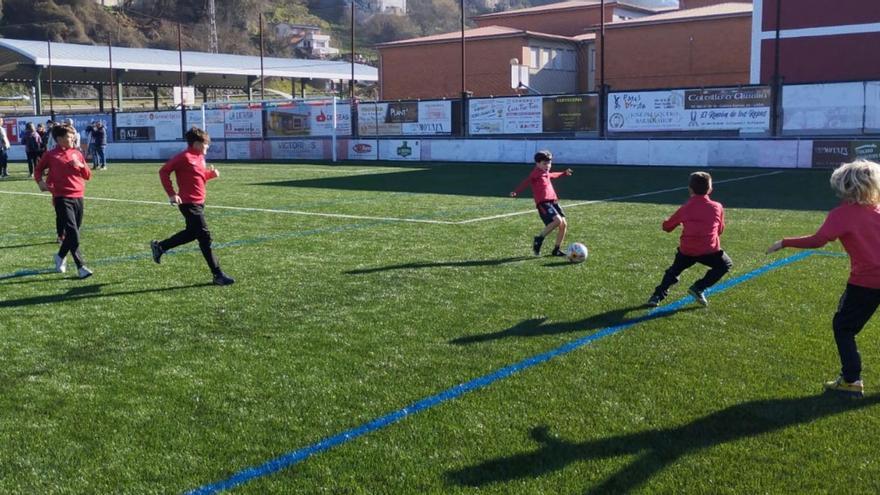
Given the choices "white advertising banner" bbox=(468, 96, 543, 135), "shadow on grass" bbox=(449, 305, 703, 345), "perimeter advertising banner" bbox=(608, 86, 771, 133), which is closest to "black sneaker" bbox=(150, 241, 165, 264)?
"shadow on grass" bbox=(449, 305, 703, 345)

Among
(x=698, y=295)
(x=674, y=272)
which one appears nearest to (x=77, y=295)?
(x=674, y=272)

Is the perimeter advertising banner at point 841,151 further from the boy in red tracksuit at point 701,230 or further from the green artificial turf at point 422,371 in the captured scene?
the boy in red tracksuit at point 701,230

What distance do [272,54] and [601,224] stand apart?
94615 mm

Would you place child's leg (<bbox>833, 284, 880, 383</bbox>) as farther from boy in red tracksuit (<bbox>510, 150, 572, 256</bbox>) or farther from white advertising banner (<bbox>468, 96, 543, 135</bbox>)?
white advertising banner (<bbox>468, 96, 543, 135</bbox>)

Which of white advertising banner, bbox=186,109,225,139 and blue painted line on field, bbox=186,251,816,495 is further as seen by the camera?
white advertising banner, bbox=186,109,225,139

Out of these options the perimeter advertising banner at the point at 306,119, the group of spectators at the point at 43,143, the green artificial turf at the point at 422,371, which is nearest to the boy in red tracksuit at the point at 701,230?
the green artificial turf at the point at 422,371

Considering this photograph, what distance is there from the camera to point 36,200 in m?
17.5

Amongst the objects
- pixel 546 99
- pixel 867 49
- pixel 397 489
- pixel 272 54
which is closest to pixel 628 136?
pixel 546 99

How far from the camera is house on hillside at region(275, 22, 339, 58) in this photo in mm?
107438

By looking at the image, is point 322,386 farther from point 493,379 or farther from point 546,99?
point 546,99

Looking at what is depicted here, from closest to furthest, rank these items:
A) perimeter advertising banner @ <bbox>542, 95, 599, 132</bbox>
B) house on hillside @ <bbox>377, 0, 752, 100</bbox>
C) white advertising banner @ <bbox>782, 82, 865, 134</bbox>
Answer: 1. white advertising banner @ <bbox>782, 82, 865, 134</bbox>
2. perimeter advertising banner @ <bbox>542, 95, 599, 132</bbox>
3. house on hillside @ <bbox>377, 0, 752, 100</bbox>

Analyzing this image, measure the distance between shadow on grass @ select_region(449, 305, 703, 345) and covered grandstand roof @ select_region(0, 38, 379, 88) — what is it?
1860 inches

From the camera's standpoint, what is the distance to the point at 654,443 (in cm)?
417

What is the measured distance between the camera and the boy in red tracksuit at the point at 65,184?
875 cm
